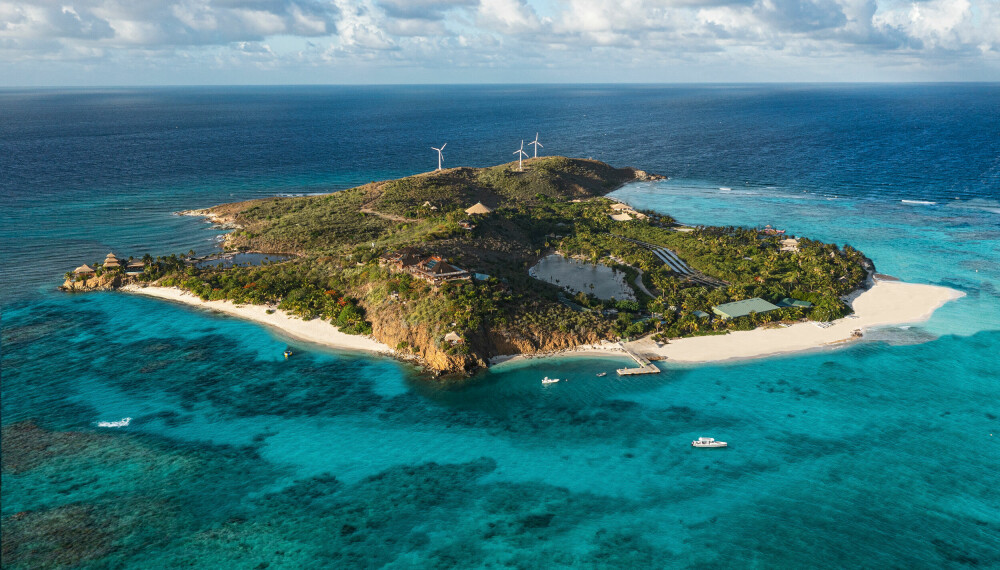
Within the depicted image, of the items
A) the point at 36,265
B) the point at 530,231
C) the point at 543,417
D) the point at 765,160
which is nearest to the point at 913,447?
the point at 543,417

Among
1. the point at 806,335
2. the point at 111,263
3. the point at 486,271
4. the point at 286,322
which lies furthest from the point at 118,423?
the point at 806,335

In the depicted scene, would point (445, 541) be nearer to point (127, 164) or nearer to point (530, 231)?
point (530, 231)

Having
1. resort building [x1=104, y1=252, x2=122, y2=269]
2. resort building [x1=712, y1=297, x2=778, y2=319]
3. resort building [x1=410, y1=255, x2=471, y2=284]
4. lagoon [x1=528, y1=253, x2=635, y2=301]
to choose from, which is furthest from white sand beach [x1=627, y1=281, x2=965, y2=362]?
resort building [x1=104, y1=252, x2=122, y2=269]

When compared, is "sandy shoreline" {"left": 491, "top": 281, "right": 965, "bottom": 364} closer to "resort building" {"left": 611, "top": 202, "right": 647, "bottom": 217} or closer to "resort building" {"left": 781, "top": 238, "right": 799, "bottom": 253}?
"resort building" {"left": 781, "top": 238, "right": 799, "bottom": 253}

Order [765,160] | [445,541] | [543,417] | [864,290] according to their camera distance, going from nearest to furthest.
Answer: [445,541] → [543,417] → [864,290] → [765,160]

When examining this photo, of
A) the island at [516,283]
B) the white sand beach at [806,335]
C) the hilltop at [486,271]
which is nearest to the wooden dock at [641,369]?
the island at [516,283]

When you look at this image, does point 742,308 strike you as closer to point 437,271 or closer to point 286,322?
point 437,271

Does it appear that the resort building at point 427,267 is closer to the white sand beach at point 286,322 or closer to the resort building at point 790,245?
the white sand beach at point 286,322
